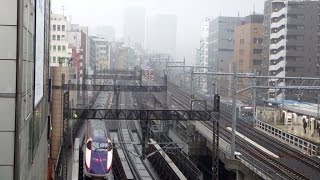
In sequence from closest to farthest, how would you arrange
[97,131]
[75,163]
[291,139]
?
1. [97,131]
2. [75,163]
3. [291,139]

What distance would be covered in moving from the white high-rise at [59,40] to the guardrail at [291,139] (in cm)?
2548

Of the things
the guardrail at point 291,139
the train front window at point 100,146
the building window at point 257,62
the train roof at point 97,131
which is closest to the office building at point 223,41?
the building window at point 257,62

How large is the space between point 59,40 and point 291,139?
31619 mm

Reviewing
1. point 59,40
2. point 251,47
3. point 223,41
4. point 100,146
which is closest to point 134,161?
point 100,146

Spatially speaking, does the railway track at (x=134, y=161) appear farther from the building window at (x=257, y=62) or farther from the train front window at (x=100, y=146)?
the building window at (x=257, y=62)

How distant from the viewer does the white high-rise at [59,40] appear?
156 ft

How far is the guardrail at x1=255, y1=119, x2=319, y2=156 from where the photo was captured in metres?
20.2

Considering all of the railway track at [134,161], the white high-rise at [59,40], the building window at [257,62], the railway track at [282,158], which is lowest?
the railway track at [134,161]

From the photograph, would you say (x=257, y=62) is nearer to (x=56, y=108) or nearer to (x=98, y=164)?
(x=56, y=108)

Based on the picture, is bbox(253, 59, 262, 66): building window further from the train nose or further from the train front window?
the train nose

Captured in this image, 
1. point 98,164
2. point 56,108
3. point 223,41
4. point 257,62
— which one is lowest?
point 98,164

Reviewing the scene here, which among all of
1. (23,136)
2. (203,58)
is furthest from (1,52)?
(203,58)

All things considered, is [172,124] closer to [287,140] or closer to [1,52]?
[287,140]

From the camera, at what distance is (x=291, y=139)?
74.9 feet
